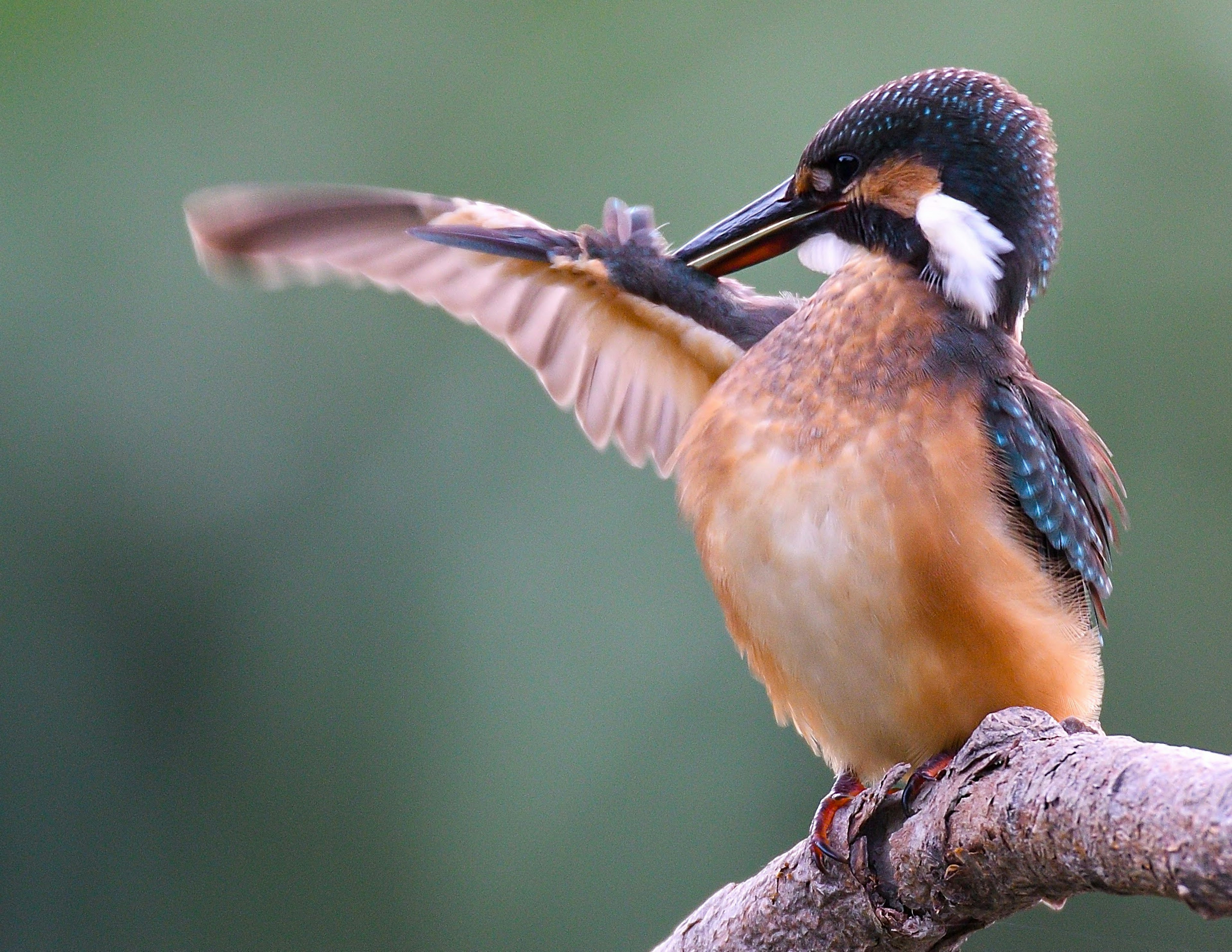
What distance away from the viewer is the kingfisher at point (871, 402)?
1.54 metres

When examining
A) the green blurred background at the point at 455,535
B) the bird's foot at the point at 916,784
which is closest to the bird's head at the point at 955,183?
the bird's foot at the point at 916,784

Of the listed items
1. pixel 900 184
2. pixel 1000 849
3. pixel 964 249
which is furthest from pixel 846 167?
pixel 1000 849

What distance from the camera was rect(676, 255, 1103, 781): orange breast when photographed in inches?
60.1

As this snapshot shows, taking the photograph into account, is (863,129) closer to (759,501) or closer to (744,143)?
(759,501)

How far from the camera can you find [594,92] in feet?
10.5

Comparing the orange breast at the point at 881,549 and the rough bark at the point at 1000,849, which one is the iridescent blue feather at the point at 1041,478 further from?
the rough bark at the point at 1000,849

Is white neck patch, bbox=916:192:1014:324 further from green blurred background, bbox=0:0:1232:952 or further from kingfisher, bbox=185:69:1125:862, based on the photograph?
green blurred background, bbox=0:0:1232:952

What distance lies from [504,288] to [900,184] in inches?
25.5

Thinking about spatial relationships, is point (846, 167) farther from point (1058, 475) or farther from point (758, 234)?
point (1058, 475)

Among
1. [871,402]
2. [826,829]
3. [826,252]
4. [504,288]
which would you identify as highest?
[504,288]

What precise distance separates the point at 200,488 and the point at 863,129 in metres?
1.87

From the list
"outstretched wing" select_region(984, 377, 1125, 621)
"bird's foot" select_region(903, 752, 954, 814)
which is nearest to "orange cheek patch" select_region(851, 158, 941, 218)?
"outstretched wing" select_region(984, 377, 1125, 621)

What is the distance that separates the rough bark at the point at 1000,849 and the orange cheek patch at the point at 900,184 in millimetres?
726

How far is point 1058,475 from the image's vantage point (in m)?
1.65
